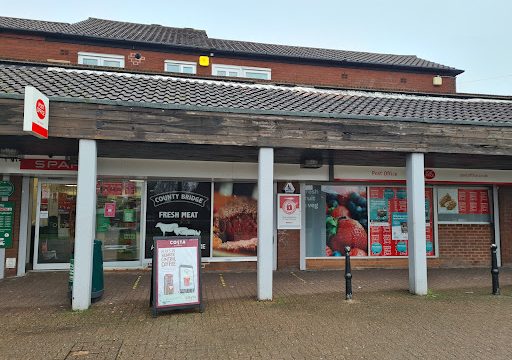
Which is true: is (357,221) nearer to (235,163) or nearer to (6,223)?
(235,163)

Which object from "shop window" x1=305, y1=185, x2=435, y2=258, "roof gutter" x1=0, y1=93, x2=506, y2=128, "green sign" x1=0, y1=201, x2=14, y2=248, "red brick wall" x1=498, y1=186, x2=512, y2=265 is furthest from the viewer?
"red brick wall" x1=498, y1=186, x2=512, y2=265

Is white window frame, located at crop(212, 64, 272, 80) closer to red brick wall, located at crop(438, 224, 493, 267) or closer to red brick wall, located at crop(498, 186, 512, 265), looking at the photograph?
red brick wall, located at crop(438, 224, 493, 267)

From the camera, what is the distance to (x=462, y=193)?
11398mm

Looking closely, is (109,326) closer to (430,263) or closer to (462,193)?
(430,263)

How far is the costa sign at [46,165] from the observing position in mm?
8833


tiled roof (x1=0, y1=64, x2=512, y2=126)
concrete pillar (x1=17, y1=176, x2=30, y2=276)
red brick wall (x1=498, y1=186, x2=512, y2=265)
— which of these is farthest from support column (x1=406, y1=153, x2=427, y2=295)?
concrete pillar (x1=17, y1=176, x2=30, y2=276)

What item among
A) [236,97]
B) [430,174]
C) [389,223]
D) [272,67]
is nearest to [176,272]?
[236,97]

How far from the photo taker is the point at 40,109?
5.72 metres

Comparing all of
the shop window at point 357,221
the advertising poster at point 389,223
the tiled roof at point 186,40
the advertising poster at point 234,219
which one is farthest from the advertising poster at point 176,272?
the tiled roof at point 186,40

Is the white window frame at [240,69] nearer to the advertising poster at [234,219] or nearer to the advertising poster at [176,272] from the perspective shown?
the advertising poster at [234,219]

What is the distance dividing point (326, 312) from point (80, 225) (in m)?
4.32

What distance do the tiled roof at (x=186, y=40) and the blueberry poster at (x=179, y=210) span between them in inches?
261

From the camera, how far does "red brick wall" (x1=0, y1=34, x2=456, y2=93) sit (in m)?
13.7

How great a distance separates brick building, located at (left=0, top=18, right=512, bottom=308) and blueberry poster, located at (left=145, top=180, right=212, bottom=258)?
38 millimetres
